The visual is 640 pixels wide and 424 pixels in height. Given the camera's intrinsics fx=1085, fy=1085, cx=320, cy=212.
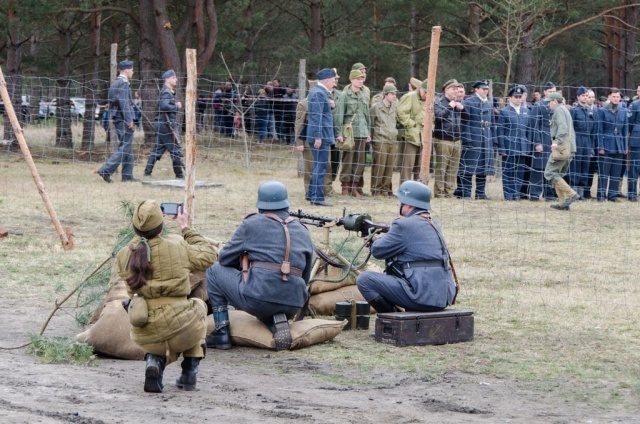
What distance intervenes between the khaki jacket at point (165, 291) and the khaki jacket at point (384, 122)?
11.7 metres

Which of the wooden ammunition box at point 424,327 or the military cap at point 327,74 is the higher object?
the military cap at point 327,74

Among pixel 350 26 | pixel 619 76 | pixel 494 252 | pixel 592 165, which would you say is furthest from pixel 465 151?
pixel 350 26

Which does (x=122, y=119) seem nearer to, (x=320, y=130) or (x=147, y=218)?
(x=320, y=130)

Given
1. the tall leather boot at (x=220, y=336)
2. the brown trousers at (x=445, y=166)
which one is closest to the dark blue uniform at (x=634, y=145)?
the brown trousers at (x=445, y=166)

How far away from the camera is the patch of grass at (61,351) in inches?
308

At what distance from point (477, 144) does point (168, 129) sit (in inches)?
218

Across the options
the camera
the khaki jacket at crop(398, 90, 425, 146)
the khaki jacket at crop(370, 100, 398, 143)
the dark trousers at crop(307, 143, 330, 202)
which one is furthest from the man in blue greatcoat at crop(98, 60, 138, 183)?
the camera

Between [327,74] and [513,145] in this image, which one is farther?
[513,145]

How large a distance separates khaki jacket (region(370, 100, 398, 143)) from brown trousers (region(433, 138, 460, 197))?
754 mm

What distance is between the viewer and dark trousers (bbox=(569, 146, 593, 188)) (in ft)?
65.3

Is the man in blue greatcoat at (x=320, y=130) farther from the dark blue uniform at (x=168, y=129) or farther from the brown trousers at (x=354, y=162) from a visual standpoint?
the dark blue uniform at (x=168, y=129)

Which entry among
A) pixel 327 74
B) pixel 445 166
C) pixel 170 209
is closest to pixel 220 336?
pixel 170 209

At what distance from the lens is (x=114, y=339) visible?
7.98 metres

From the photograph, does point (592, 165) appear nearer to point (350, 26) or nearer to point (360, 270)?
point (360, 270)
